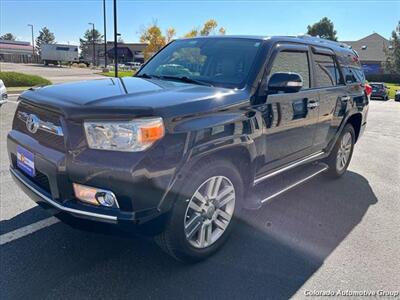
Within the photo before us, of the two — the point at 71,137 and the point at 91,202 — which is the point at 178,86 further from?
the point at 91,202

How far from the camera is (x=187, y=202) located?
104 inches

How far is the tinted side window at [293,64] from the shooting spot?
142 inches

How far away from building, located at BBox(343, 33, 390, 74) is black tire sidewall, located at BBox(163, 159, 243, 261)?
58854mm

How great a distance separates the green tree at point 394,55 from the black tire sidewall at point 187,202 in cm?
5160

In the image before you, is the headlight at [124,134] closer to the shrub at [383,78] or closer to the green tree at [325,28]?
the shrub at [383,78]

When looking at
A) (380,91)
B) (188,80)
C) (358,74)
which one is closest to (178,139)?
(188,80)

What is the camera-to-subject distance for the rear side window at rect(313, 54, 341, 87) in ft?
14.2

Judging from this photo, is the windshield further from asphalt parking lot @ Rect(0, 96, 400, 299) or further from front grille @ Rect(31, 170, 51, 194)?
front grille @ Rect(31, 170, 51, 194)

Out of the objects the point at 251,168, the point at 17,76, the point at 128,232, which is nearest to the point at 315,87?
the point at 251,168

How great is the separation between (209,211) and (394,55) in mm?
52472

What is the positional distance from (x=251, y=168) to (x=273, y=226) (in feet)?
2.84

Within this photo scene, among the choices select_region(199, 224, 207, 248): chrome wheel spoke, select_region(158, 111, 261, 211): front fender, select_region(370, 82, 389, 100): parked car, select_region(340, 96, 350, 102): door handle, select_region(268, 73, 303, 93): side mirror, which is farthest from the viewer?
select_region(370, 82, 389, 100): parked car

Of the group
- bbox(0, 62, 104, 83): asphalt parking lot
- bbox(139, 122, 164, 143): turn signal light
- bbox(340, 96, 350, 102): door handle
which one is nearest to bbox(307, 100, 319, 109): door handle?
bbox(340, 96, 350, 102): door handle

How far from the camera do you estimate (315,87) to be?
4211 millimetres
